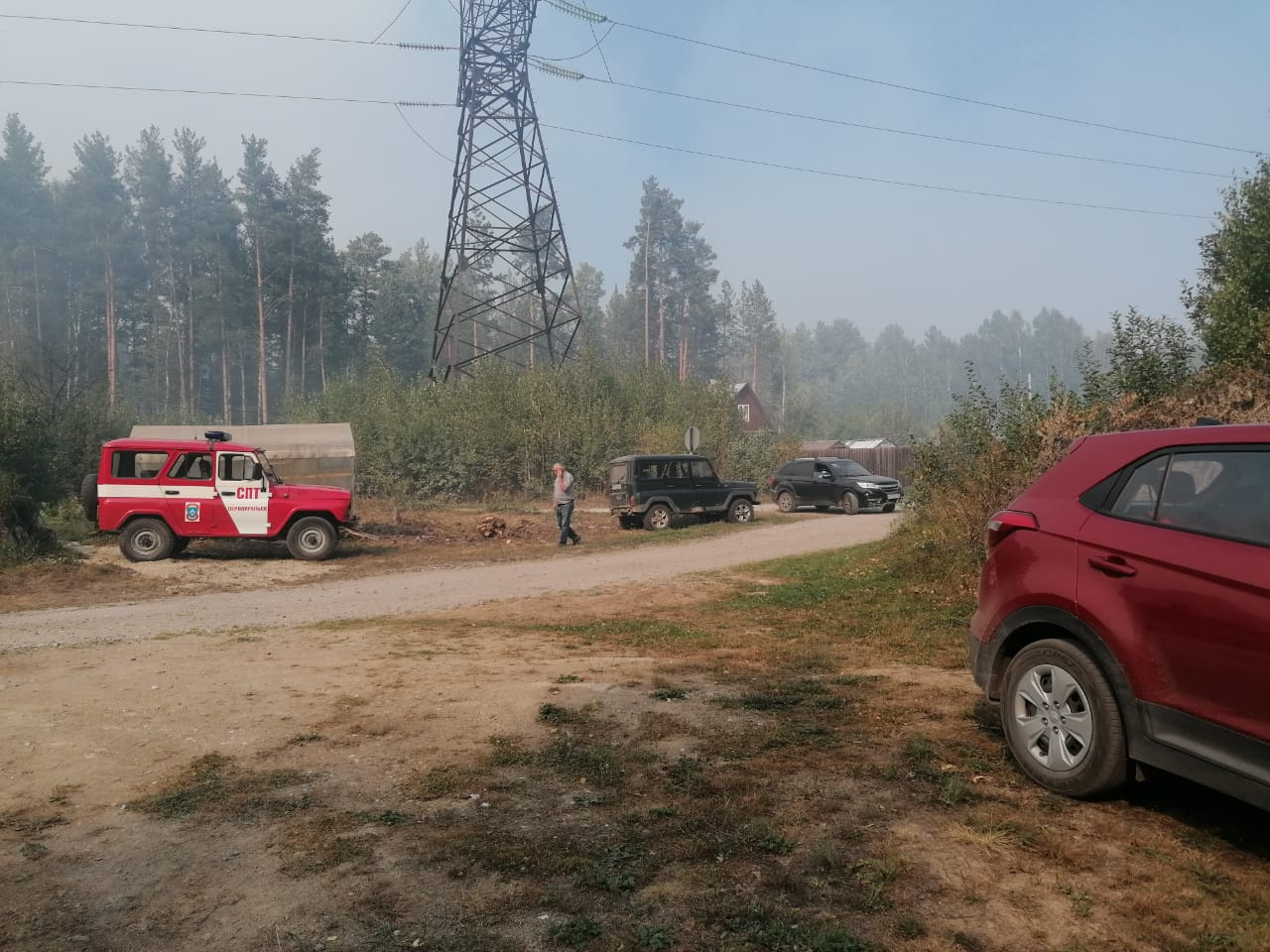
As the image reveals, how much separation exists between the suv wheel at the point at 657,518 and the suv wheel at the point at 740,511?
86.7 inches

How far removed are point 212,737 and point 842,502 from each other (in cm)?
2434

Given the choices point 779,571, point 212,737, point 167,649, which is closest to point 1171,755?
point 212,737

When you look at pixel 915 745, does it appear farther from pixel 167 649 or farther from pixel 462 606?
pixel 462 606

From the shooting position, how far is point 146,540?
639 inches

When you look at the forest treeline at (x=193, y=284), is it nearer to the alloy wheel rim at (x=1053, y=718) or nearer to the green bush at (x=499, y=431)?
the green bush at (x=499, y=431)

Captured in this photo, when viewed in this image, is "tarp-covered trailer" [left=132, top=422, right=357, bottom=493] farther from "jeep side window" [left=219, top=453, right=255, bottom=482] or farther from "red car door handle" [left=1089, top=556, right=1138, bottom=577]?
"red car door handle" [left=1089, top=556, right=1138, bottom=577]

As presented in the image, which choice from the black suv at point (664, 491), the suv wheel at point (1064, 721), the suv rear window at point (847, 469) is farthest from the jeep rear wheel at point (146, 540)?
the suv rear window at point (847, 469)

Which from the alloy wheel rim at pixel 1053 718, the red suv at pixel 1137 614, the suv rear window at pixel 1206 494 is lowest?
the alloy wheel rim at pixel 1053 718

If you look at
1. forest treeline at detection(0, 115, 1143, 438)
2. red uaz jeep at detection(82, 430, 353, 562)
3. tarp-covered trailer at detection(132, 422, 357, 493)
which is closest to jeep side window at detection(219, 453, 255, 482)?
red uaz jeep at detection(82, 430, 353, 562)

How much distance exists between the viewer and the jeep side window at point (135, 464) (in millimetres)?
15861

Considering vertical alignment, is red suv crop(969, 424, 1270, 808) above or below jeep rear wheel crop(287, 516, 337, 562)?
A: above

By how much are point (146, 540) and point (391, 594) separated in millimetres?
6272

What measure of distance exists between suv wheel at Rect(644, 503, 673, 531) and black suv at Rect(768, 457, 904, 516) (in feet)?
23.6

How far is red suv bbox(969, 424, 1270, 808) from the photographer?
135 inches
